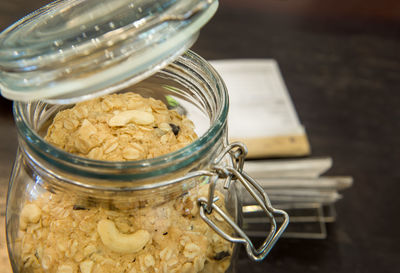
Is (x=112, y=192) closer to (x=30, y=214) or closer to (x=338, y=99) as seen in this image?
(x=30, y=214)

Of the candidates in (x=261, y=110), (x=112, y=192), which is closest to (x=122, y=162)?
(x=112, y=192)

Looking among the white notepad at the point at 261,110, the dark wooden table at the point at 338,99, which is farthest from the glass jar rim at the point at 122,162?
the white notepad at the point at 261,110

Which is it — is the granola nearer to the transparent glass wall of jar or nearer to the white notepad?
the transparent glass wall of jar

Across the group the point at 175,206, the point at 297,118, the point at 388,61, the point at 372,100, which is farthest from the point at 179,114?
the point at 388,61

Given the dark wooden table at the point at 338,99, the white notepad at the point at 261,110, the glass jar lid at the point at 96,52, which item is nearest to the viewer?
the glass jar lid at the point at 96,52

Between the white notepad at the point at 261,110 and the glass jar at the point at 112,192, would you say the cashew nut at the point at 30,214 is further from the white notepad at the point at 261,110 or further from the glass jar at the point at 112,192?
the white notepad at the point at 261,110

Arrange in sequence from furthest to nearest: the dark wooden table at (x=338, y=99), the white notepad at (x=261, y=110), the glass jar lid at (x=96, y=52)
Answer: the white notepad at (x=261, y=110) → the dark wooden table at (x=338, y=99) → the glass jar lid at (x=96, y=52)

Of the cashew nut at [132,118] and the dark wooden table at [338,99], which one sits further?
the dark wooden table at [338,99]
